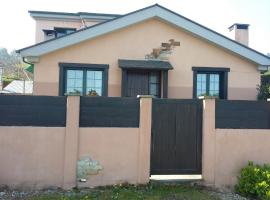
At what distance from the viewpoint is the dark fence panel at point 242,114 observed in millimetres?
7832

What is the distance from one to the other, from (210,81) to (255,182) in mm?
6281

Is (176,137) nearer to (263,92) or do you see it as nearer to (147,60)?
(147,60)

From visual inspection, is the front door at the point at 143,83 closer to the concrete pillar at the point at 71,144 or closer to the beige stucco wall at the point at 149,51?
the beige stucco wall at the point at 149,51

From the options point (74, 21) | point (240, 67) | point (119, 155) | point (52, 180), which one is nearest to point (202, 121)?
point (119, 155)

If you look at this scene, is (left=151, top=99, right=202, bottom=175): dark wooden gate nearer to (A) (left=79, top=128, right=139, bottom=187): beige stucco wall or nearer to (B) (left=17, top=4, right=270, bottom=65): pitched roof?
(A) (left=79, top=128, right=139, bottom=187): beige stucco wall

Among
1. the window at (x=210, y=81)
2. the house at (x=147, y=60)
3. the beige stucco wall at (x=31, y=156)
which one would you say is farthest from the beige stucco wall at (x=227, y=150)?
the window at (x=210, y=81)

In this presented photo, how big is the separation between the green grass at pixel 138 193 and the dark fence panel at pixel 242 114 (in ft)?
5.72

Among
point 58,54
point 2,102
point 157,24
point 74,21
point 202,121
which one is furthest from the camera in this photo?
point 74,21

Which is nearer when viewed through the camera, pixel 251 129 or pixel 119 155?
pixel 119 155

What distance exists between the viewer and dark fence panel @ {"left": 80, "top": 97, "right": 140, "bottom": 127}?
7.36 m

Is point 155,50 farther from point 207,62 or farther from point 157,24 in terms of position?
point 207,62

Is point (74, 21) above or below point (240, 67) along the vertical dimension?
above

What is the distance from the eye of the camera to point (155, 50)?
40.3 feet

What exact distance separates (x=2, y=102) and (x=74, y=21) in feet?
39.4
